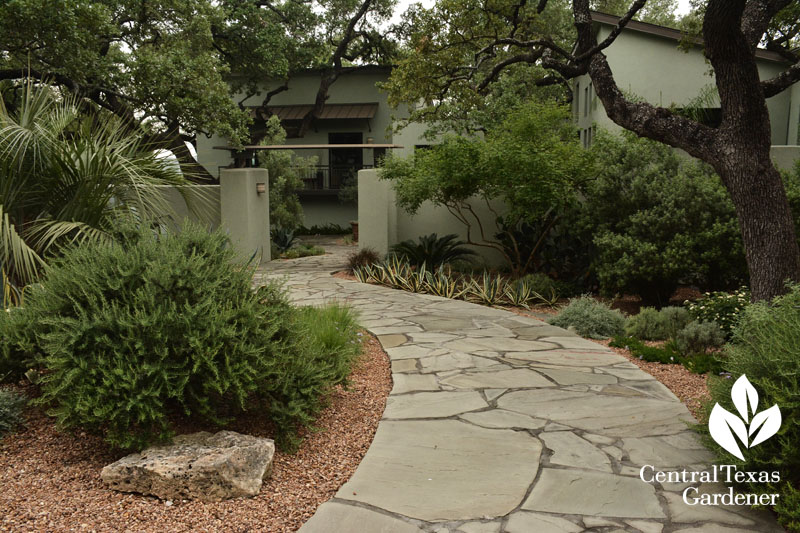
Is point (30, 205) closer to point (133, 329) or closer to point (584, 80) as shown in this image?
point (133, 329)

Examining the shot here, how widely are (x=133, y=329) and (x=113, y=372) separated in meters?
0.26

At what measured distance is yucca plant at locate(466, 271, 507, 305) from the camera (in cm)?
919

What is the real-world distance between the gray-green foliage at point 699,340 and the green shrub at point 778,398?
8.24 ft

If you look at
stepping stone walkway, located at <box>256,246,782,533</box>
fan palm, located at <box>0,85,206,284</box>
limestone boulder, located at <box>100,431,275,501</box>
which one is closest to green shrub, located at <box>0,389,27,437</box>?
limestone boulder, located at <box>100,431,275,501</box>

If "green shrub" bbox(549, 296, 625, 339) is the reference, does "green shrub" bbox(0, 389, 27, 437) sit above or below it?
above

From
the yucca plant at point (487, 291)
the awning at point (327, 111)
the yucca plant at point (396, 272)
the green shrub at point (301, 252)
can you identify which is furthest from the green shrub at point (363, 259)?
the awning at point (327, 111)

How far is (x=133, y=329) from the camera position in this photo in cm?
342

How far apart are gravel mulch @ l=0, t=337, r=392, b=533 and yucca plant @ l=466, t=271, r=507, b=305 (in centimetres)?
522

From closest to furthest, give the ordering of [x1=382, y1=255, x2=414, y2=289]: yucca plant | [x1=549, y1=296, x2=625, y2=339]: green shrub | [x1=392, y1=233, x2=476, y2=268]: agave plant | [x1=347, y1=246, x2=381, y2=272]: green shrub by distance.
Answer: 1. [x1=549, y1=296, x2=625, y2=339]: green shrub
2. [x1=382, y1=255, x2=414, y2=289]: yucca plant
3. [x1=392, y1=233, x2=476, y2=268]: agave plant
4. [x1=347, y1=246, x2=381, y2=272]: green shrub

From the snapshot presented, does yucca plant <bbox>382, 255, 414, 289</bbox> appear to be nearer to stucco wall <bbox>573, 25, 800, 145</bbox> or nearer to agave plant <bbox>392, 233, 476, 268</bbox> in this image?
agave plant <bbox>392, 233, 476, 268</bbox>

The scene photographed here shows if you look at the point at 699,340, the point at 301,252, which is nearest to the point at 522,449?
the point at 699,340

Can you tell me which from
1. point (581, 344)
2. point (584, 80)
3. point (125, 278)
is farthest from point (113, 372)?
point (584, 80)

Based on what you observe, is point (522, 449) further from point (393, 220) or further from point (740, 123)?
point (393, 220)

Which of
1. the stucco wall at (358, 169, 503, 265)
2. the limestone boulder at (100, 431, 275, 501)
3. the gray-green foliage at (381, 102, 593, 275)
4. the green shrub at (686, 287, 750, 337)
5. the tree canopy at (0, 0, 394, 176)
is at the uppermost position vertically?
the tree canopy at (0, 0, 394, 176)
